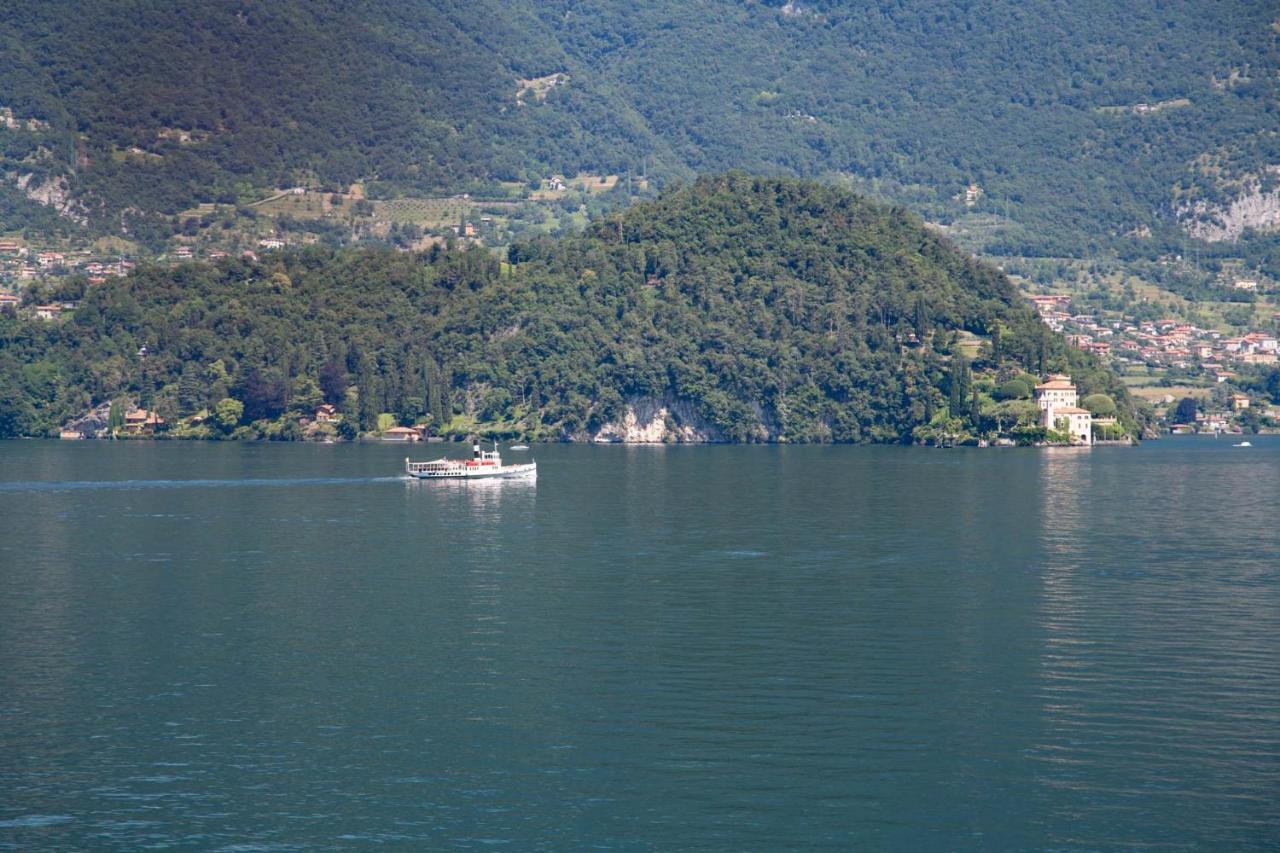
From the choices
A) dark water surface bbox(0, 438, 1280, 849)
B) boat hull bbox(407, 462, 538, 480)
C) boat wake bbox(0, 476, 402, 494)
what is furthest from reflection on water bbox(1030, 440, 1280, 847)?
boat wake bbox(0, 476, 402, 494)

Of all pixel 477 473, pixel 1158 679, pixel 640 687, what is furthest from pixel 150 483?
pixel 1158 679

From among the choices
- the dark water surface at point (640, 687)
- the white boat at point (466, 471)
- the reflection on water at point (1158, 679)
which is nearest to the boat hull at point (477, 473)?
the white boat at point (466, 471)

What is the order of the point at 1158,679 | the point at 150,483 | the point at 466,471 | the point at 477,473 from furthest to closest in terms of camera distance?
the point at 477,473
the point at 466,471
the point at 150,483
the point at 1158,679

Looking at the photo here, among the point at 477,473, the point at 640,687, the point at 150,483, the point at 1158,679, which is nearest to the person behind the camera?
the point at 640,687

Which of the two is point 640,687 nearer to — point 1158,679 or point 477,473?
point 1158,679

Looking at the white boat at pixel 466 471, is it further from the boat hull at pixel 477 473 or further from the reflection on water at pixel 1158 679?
the reflection on water at pixel 1158 679

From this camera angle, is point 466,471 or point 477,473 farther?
point 477,473

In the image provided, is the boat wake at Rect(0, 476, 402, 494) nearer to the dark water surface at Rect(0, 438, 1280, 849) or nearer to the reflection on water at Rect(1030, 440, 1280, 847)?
the dark water surface at Rect(0, 438, 1280, 849)

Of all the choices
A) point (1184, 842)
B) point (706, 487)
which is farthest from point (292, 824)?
point (706, 487)
